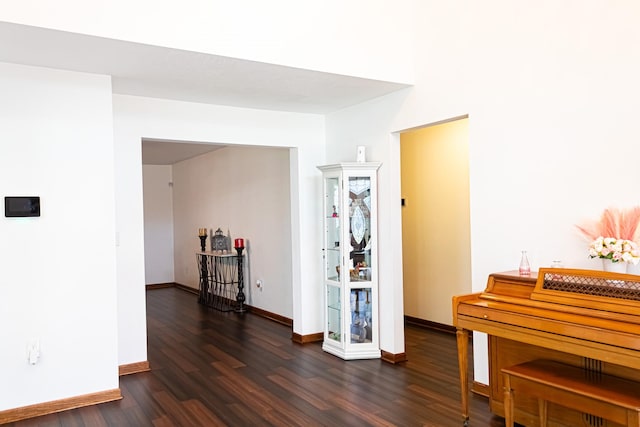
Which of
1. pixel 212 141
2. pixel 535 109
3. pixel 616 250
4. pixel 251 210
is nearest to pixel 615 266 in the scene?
pixel 616 250

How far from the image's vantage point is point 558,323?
2580 millimetres

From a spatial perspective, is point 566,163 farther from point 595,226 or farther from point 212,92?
point 212,92

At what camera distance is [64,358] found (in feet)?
12.1

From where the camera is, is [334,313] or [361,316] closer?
[361,316]

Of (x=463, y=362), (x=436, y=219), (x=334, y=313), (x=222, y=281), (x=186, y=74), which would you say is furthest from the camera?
(x=222, y=281)

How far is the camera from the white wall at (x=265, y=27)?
2930mm

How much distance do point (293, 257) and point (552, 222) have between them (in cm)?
282

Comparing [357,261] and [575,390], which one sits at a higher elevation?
[357,261]

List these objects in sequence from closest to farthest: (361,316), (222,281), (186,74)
Answer: (186,74) → (361,316) → (222,281)

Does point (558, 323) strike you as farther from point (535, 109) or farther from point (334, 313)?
point (334, 313)

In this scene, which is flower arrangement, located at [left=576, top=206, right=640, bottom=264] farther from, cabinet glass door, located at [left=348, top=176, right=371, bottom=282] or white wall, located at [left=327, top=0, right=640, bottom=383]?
cabinet glass door, located at [left=348, top=176, right=371, bottom=282]

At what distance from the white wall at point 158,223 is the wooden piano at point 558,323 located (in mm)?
7711

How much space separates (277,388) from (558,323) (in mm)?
2193

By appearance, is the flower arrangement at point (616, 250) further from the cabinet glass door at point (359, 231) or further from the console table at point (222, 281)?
the console table at point (222, 281)
